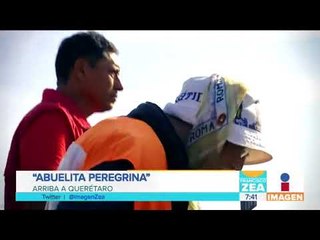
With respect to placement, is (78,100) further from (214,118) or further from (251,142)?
(251,142)

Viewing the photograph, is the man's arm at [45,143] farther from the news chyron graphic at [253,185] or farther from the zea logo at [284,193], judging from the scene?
the zea logo at [284,193]

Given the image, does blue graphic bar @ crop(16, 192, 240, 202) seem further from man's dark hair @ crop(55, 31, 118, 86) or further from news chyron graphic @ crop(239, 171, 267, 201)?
man's dark hair @ crop(55, 31, 118, 86)

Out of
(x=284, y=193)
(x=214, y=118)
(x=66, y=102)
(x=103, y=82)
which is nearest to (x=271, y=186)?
(x=284, y=193)

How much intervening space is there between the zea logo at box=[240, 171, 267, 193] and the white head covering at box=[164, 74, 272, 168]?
106 millimetres

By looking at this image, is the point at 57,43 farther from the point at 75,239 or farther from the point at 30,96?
the point at 75,239

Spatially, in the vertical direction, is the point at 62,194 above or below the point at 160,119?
below

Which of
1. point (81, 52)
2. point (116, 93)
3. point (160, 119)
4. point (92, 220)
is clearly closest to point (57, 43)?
point (81, 52)

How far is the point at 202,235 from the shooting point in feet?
10.3

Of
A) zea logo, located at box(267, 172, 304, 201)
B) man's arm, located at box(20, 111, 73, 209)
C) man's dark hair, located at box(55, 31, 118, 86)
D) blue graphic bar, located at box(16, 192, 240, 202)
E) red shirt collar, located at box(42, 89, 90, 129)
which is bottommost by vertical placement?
blue graphic bar, located at box(16, 192, 240, 202)

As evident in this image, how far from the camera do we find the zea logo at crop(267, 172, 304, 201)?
9.82 ft

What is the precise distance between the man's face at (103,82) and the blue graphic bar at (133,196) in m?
0.44

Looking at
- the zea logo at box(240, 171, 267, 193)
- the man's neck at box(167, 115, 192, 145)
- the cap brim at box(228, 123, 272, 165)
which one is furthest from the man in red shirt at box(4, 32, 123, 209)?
the zea logo at box(240, 171, 267, 193)

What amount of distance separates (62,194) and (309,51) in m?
1.36

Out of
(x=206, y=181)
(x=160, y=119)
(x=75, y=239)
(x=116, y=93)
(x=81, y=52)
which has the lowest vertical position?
(x=75, y=239)
